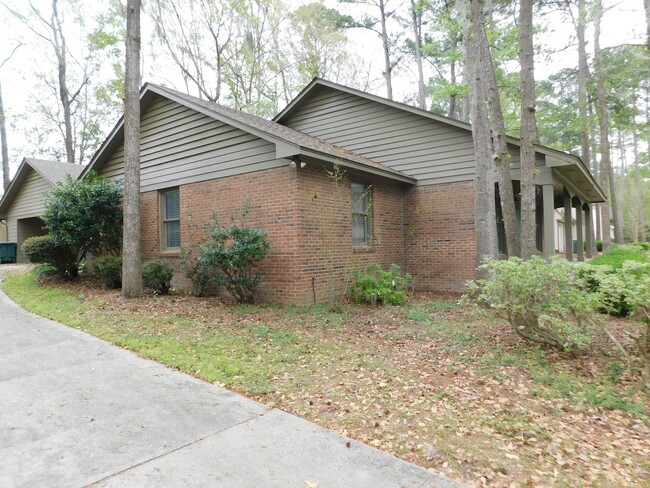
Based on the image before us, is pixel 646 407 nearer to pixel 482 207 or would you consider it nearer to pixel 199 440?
pixel 199 440

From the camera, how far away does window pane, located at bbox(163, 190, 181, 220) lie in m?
10.4

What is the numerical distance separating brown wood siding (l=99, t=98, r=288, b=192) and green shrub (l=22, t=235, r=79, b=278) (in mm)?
2610

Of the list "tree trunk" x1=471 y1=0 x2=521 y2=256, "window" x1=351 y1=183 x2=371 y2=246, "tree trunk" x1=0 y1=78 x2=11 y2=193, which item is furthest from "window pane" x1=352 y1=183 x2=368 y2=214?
"tree trunk" x1=0 y1=78 x2=11 y2=193

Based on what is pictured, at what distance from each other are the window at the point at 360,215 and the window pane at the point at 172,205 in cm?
462

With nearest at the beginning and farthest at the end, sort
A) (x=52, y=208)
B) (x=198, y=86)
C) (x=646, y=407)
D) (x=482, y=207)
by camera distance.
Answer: (x=646, y=407) < (x=482, y=207) < (x=52, y=208) < (x=198, y=86)

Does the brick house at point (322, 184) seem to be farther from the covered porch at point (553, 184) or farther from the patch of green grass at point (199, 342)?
the patch of green grass at point (199, 342)

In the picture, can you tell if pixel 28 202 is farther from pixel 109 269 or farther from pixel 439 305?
pixel 439 305

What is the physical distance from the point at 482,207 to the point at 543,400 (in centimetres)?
501

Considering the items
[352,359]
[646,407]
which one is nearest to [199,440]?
[352,359]

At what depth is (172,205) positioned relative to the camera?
10523 millimetres

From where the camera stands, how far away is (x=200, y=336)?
5828mm

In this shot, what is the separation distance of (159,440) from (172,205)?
8542 mm

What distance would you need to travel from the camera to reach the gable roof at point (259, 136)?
24.6 feet

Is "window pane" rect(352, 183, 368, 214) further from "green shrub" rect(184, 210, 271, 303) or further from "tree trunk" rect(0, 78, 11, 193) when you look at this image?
"tree trunk" rect(0, 78, 11, 193)
